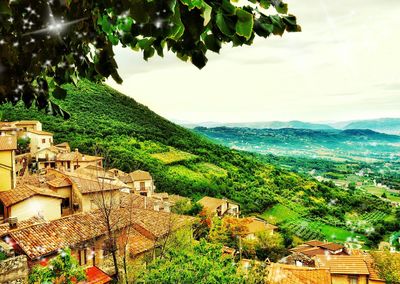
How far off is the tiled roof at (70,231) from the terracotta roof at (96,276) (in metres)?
1.45

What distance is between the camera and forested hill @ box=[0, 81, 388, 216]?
55.5 meters

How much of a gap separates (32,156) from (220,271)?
40002 millimetres

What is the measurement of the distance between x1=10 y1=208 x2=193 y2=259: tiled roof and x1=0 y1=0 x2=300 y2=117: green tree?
11.1m

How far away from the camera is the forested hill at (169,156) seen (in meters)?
55.5

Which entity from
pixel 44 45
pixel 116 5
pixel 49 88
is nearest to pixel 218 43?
pixel 116 5

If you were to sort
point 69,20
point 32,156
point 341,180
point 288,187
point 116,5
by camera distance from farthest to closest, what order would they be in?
point 341,180 < point 288,187 < point 32,156 < point 69,20 < point 116,5

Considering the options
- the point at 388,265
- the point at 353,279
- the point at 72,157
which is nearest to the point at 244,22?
the point at 353,279

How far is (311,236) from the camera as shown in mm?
54406

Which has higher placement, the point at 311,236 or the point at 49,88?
the point at 49,88

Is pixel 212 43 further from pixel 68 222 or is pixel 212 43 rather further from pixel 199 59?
pixel 68 222

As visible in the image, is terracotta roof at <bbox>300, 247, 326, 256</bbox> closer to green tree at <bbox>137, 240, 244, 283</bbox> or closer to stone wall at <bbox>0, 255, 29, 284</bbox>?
green tree at <bbox>137, 240, 244, 283</bbox>

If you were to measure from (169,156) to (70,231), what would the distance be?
49858mm

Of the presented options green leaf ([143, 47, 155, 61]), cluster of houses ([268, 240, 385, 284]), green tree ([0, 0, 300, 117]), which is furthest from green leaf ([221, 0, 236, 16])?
cluster of houses ([268, 240, 385, 284])

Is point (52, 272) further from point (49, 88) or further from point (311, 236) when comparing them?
point (311, 236)
